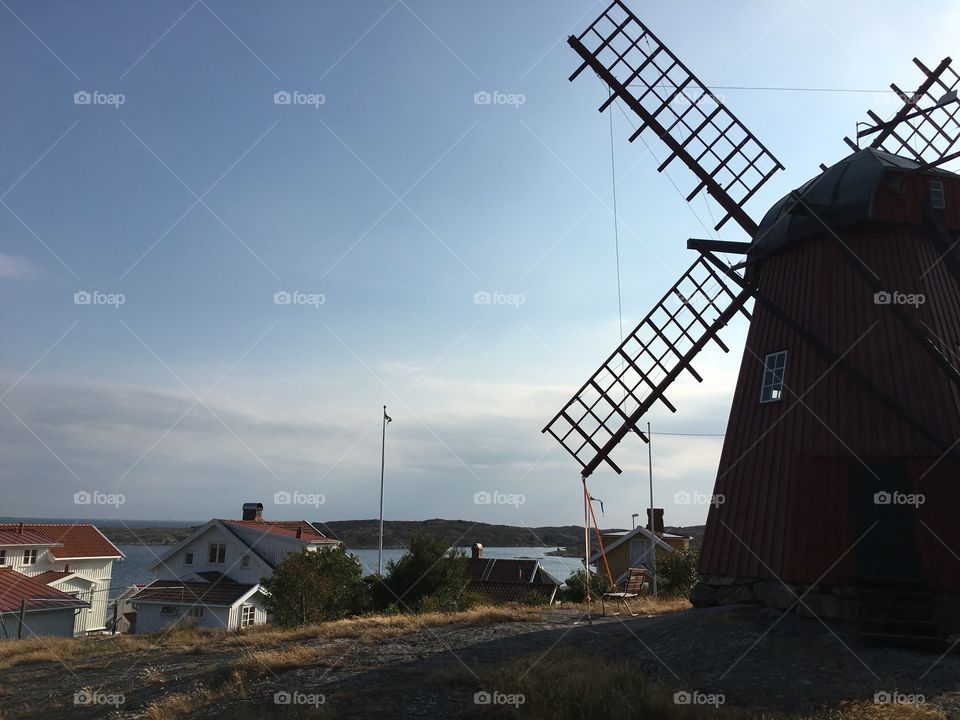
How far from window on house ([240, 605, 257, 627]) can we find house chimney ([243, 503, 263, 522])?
9467 mm

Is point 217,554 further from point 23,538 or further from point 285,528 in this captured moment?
point 23,538

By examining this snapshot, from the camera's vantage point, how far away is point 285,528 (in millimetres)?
45781

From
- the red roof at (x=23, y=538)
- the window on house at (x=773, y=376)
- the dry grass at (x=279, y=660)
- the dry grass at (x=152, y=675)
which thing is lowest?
the dry grass at (x=152, y=675)

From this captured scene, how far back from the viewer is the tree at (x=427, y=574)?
28156 millimetres

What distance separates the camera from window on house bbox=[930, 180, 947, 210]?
14781 mm

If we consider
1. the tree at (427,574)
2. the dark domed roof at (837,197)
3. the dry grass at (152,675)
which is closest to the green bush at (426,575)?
the tree at (427,574)

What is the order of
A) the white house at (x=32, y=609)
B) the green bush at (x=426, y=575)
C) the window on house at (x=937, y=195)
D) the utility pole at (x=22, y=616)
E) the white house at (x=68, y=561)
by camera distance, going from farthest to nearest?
the white house at (x=68, y=561) < the white house at (x=32, y=609) < the utility pole at (x=22, y=616) < the green bush at (x=426, y=575) < the window on house at (x=937, y=195)

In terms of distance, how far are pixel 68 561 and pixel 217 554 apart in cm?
1487

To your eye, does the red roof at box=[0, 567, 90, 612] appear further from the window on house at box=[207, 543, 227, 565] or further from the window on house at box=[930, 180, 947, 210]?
the window on house at box=[930, 180, 947, 210]

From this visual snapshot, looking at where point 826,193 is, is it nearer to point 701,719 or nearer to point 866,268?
point 866,268

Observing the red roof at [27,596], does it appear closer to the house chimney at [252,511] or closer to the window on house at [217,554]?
the window on house at [217,554]

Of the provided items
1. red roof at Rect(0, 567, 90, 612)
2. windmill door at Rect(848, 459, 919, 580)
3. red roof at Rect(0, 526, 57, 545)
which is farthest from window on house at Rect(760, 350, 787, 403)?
red roof at Rect(0, 526, 57, 545)

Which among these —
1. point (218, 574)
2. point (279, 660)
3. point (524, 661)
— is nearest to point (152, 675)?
point (279, 660)

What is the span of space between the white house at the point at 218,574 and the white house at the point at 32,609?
3251 millimetres
